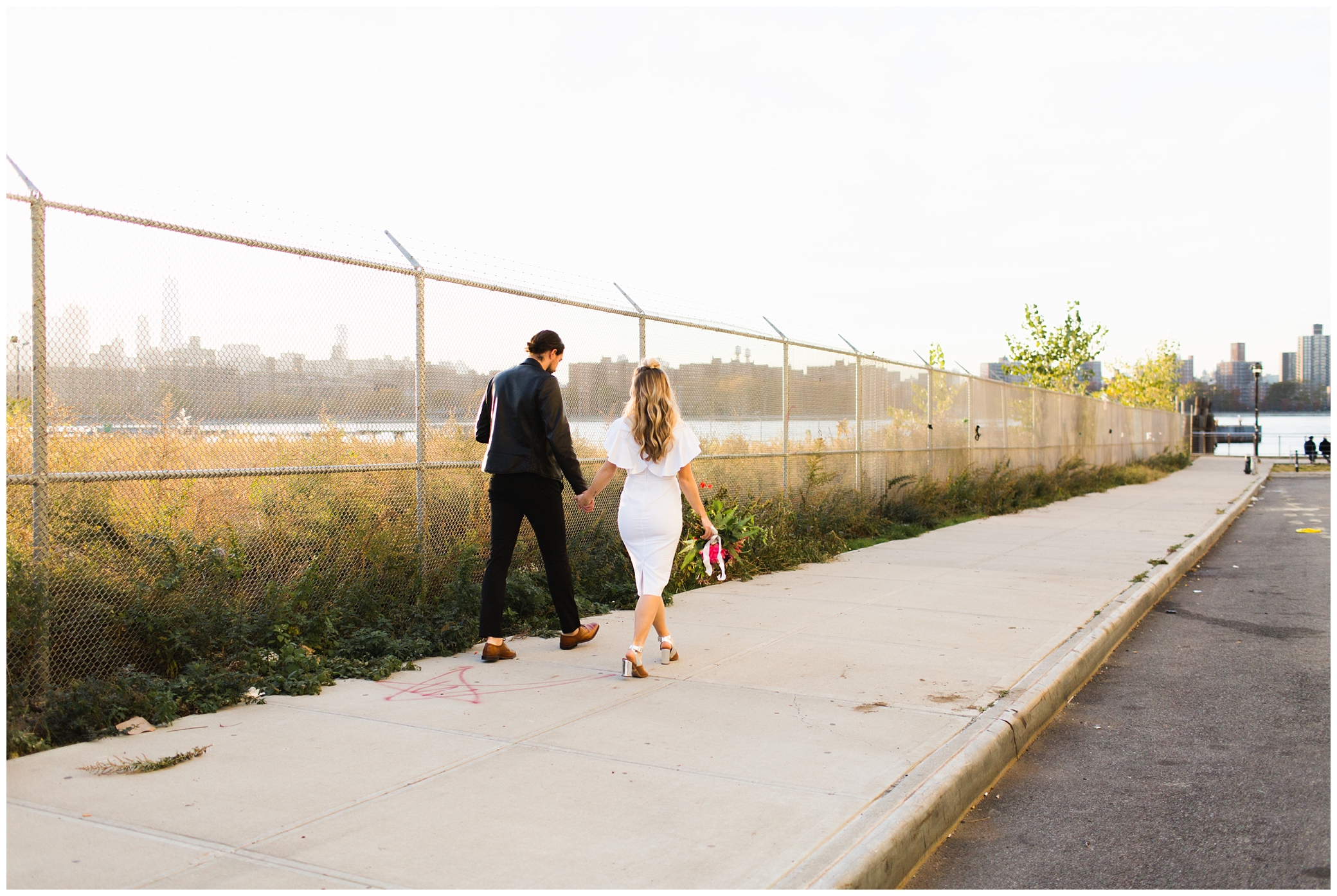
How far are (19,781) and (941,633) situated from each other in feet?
18.5

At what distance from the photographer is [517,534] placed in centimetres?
665

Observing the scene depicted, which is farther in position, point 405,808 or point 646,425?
point 646,425

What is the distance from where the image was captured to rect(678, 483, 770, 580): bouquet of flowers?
959 cm

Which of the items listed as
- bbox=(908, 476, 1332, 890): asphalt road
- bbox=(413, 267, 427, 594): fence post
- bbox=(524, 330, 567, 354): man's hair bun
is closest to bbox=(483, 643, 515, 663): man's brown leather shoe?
bbox=(413, 267, 427, 594): fence post

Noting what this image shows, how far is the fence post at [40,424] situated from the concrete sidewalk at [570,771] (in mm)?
618

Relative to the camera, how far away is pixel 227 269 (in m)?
6.02

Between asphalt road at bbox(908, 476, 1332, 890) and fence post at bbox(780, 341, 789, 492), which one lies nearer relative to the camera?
asphalt road at bbox(908, 476, 1332, 890)

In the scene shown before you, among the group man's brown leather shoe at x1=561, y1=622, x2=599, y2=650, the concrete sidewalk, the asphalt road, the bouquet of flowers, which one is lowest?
the asphalt road

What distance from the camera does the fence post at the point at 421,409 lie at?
730 centimetres

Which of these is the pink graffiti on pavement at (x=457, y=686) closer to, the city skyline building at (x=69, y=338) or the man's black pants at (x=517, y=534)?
the man's black pants at (x=517, y=534)

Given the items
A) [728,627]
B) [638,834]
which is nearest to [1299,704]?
[728,627]

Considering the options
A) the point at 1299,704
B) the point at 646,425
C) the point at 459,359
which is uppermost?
the point at 459,359

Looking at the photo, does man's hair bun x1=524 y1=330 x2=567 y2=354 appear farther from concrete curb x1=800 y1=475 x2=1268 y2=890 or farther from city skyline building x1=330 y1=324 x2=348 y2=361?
concrete curb x1=800 y1=475 x2=1268 y2=890

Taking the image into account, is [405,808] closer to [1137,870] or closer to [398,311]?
[1137,870]
